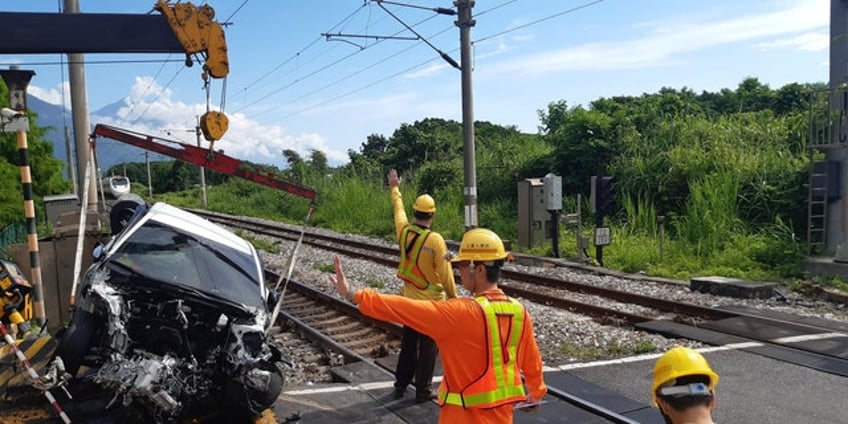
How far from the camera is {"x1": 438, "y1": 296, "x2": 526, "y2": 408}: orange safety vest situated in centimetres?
340

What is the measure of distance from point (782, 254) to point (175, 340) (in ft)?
43.2

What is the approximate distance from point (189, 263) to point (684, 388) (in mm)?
4135

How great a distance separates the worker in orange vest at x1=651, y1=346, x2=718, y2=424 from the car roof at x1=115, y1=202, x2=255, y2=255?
4.35 meters

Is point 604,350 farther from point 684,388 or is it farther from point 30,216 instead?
point 30,216

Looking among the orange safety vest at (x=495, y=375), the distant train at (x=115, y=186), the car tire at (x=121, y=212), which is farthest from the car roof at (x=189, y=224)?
the distant train at (x=115, y=186)

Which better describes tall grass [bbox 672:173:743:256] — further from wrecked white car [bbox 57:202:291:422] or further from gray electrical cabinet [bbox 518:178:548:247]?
wrecked white car [bbox 57:202:291:422]

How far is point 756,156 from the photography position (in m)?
17.8

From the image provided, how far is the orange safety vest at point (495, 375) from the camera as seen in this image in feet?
11.2

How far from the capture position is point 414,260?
609cm

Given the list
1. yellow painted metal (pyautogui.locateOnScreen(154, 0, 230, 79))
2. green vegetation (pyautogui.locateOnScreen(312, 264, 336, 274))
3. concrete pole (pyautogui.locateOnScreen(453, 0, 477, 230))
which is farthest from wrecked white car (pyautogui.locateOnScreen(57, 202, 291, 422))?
concrete pole (pyautogui.locateOnScreen(453, 0, 477, 230))

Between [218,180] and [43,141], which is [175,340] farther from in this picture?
[218,180]

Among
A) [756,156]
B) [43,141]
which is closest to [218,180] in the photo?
[43,141]

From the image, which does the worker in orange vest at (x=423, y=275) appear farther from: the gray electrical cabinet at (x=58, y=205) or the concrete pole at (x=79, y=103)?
the gray electrical cabinet at (x=58, y=205)

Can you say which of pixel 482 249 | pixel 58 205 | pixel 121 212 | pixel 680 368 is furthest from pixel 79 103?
pixel 680 368
